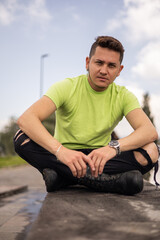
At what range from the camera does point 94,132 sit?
2924 mm

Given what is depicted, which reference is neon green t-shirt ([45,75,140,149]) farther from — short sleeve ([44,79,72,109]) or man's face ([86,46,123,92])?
man's face ([86,46,123,92])

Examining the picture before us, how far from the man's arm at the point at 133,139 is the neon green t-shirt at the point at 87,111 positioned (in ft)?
0.33

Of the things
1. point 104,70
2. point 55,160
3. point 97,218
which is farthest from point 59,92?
point 97,218

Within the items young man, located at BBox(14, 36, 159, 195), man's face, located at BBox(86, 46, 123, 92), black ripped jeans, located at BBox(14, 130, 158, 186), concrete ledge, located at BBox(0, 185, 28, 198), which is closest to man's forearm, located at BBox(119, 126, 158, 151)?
young man, located at BBox(14, 36, 159, 195)

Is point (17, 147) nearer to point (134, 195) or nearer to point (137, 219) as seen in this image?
point (134, 195)

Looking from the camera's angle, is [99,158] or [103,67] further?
[103,67]

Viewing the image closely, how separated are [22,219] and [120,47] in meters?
2.36

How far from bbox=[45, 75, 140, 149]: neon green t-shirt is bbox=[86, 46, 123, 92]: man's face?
15cm

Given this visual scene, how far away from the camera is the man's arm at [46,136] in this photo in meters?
2.35

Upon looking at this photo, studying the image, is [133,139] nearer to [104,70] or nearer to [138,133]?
[138,133]

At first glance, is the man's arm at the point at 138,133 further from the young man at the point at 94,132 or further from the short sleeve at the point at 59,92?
the short sleeve at the point at 59,92

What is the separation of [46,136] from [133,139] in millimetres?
764

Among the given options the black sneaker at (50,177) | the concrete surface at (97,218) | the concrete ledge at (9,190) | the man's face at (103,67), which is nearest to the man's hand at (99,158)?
the concrete surface at (97,218)

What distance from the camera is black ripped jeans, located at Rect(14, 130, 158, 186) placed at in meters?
2.68
